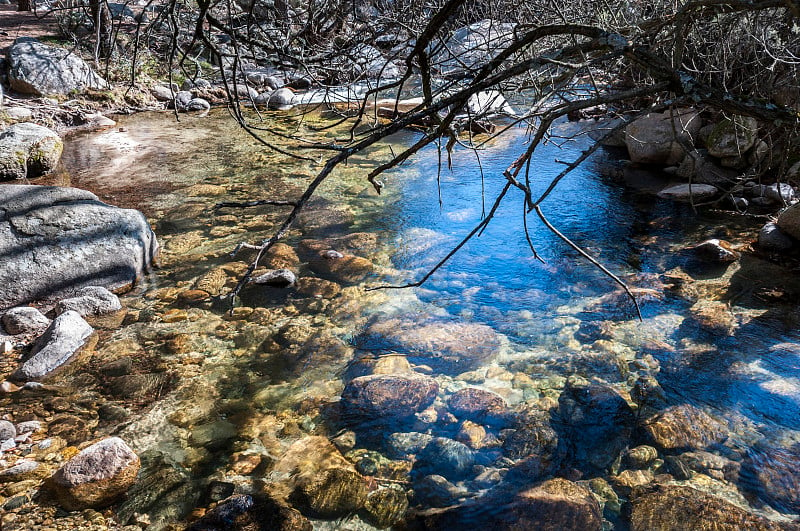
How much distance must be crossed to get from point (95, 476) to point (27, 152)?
6652 mm

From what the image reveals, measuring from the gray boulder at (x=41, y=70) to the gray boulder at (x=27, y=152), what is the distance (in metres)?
2.88

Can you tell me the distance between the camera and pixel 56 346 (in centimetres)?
397

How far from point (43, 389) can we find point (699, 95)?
13.1ft

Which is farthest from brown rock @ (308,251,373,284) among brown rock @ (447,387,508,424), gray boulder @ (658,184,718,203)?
gray boulder @ (658,184,718,203)

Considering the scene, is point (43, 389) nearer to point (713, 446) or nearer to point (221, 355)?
point (221, 355)

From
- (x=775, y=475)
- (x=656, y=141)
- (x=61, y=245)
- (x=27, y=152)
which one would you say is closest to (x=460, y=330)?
(x=775, y=475)

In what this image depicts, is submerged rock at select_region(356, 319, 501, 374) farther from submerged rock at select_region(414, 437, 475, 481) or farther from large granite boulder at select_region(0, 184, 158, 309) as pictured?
large granite boulder at select_region(0, 184, 158, 309)

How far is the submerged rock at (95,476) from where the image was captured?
9.37ft

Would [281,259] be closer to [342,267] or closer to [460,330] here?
[342,267]

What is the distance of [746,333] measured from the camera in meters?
4.32

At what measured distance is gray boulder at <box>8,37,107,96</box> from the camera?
10758mm

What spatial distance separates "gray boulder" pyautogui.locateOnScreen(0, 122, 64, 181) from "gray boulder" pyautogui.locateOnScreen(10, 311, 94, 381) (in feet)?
15.5

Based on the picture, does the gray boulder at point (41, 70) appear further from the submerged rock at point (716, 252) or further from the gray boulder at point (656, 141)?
the submerged rock at point (716, 252)

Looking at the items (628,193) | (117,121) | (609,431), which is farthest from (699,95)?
(117,121)
